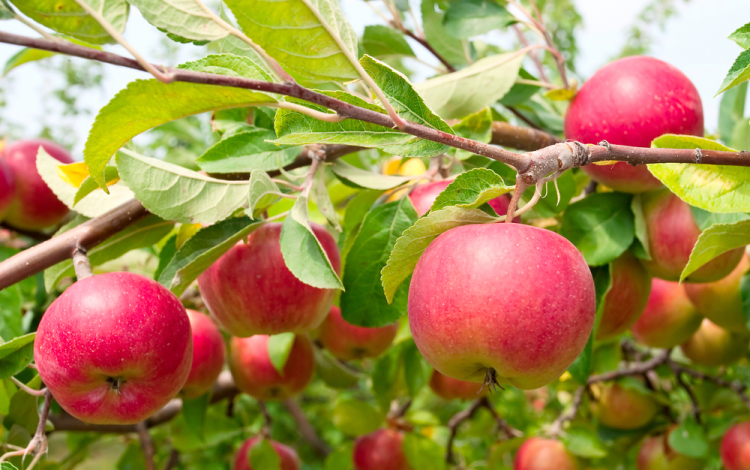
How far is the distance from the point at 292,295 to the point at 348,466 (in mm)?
1159

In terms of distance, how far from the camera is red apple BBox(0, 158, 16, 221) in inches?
52.5

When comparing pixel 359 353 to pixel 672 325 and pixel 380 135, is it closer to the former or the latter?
pixel 672 325

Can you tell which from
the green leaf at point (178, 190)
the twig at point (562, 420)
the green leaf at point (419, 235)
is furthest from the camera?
the twig at point (562, 420)

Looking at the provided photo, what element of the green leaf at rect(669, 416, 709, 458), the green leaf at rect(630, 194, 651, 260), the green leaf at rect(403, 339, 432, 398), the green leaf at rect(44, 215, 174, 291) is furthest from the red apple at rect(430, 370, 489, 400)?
the green leaf at rect(44, 215, 174, 291)

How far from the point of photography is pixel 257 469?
1577 mm

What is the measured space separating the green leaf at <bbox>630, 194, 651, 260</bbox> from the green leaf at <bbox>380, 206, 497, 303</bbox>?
15.9 inches

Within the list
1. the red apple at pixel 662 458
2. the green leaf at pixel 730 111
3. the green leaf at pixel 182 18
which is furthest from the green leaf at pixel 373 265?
the red apple at pixel 662 458

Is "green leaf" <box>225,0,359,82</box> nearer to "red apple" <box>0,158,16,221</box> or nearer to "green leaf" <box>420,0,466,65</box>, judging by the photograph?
"green leaf" <box>420,0,466,65</box>

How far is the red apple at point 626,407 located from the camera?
5.08 feet

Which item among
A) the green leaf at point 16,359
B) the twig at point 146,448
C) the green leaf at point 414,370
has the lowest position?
the twig at point 146,448

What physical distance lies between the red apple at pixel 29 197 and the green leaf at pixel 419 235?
1.11m

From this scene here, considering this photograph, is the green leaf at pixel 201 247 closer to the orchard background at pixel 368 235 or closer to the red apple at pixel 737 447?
the orchard background at pixel 368 235

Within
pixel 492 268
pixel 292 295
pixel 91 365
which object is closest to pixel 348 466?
pixel 292 295

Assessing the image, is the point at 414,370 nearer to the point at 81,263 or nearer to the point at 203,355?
the point at 203,355
